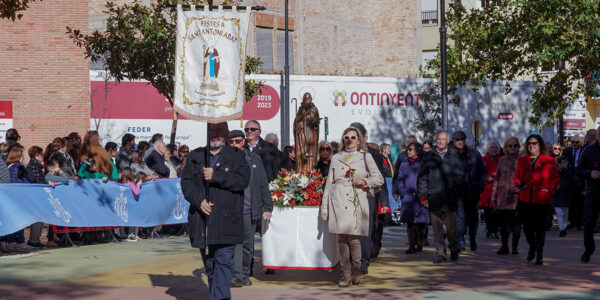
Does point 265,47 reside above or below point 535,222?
above

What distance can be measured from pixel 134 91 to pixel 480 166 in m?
17.3

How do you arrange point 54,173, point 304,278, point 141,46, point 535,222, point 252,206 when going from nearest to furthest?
point 252,206 < point 304,278 < point 535,222 < point 54,173 < point 141,46

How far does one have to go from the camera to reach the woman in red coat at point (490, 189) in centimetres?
1919

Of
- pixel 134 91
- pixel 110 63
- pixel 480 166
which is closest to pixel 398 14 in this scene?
pixel 134 91

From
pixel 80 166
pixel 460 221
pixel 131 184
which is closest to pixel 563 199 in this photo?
pixel 460 221

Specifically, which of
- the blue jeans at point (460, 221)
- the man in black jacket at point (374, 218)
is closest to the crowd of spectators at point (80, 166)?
the man in black jacket at point (374, 218)

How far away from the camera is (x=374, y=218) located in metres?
14.2

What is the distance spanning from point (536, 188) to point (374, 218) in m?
2.31

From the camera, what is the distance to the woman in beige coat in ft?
38.2

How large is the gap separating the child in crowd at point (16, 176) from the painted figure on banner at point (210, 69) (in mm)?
7371

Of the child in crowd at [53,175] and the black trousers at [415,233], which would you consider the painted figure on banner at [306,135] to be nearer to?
the black trousers at [415,233]

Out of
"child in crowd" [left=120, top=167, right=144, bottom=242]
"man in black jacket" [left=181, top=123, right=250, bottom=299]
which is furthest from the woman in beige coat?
"child in crowd" [left=120, top=167, right=144, bottom=242]

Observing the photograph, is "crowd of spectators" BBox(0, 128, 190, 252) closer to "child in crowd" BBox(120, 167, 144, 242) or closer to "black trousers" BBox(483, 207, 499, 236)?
"child in crowd" BBox(120, 167, 144, 242)

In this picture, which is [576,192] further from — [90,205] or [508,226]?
[90,205]
